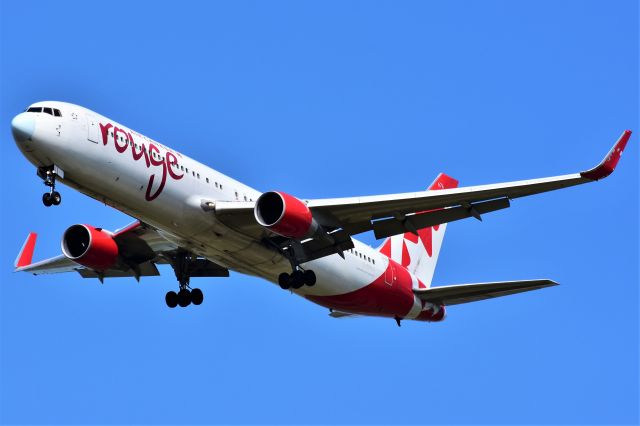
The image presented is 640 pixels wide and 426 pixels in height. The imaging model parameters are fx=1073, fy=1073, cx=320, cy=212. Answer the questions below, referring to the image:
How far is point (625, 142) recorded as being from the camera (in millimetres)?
29844

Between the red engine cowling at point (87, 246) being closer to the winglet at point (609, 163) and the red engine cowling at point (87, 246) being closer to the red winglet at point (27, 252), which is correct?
the red winglet at point (27, 252)

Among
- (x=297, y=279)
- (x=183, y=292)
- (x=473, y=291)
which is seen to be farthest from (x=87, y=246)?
(x=473, y=291)

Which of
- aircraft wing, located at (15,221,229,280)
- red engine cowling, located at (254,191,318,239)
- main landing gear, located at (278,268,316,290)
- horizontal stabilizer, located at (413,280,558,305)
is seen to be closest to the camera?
red engine cowling, located at (254,191,318,239)

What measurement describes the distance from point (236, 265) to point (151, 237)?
135 inches

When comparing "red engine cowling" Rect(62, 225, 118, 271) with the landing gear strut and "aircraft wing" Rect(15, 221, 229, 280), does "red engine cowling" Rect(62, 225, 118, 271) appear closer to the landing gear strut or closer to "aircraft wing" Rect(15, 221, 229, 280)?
"aircraft wing" Rect(15, 221, 229, 280)

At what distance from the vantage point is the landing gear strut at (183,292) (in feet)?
124

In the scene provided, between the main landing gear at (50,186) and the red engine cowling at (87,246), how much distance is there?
6.17 m

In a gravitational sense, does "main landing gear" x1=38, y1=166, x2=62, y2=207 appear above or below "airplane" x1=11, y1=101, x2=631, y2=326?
below

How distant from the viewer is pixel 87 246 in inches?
1425

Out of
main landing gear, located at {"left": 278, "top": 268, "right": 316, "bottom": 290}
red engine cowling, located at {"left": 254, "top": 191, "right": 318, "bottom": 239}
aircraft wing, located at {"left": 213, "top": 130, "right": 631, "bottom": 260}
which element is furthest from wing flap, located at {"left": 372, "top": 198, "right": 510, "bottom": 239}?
red engine cowling, located at {"left": 254, "top": 191, "right": 318, "bottom": 239}

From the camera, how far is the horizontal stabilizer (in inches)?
1377

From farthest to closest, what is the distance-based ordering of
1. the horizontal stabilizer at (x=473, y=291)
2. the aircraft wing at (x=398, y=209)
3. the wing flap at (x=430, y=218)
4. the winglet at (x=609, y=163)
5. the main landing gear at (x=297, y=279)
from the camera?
1. the horizontal stabilizer at (x=473, y=291)
2. the main landing gear at (x=297, y=279)
3. the wing flap at (x=430, y=218)
4. the aircraft wing at (x=398, y=209)
5. the winglet at (x=609, y=163)

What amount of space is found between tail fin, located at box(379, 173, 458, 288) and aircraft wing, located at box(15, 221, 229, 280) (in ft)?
22.5

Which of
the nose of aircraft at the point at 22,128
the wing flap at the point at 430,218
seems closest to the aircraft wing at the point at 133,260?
the nose of aircraft at the point at 22,128
